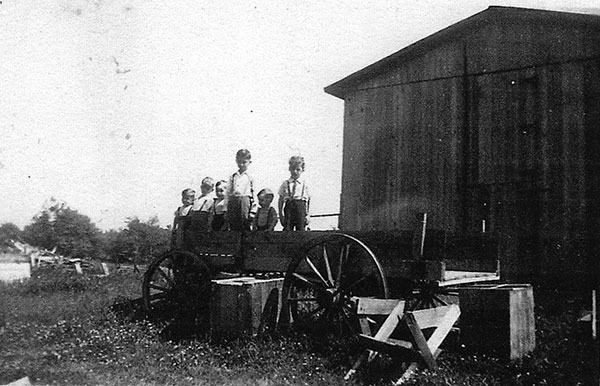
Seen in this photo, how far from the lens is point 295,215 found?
25.9 feet

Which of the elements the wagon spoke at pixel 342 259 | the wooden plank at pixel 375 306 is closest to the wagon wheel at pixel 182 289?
the wagon spoke at pixel 342 259

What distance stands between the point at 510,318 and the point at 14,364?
233 inches

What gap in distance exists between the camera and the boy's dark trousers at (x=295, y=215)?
7.89 metres

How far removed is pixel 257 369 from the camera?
596 centimetres

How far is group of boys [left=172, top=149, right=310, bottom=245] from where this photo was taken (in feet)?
26.1

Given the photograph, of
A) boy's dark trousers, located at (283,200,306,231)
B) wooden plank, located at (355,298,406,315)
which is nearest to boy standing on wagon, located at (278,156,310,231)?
boy's dark trousers, located at (283,200,306,231)

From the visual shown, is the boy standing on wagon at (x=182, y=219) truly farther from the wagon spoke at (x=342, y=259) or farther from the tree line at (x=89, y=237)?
the tree line at (x=89, y=237)

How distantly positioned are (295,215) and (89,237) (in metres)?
54.1

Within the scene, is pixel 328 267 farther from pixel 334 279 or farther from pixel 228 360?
pixel 228 360

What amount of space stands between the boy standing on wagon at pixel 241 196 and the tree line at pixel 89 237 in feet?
127

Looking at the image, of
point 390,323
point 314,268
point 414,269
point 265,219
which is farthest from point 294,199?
point 390,323

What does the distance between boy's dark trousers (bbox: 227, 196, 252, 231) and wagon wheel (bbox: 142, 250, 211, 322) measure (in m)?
0.85

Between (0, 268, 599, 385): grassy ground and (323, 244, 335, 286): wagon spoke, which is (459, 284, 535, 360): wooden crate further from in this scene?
(323, 244, 335, 286): wagon spoke

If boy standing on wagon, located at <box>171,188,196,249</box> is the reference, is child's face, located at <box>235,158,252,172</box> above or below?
above
